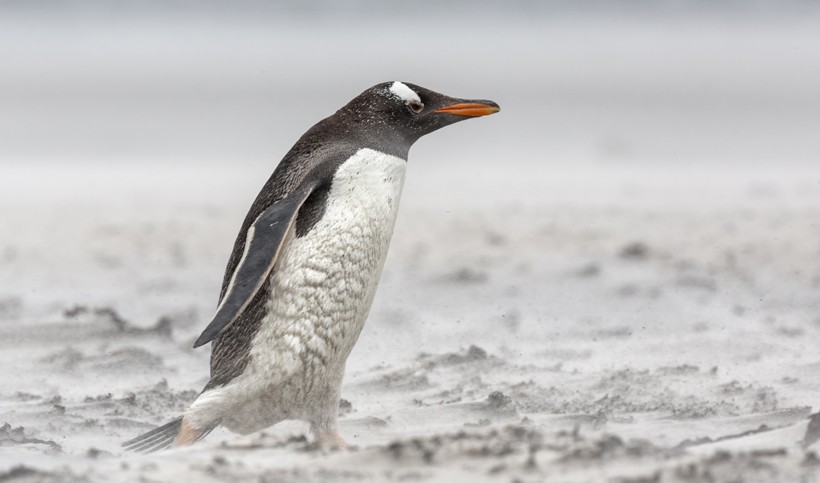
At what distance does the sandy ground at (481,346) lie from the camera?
9.03ft

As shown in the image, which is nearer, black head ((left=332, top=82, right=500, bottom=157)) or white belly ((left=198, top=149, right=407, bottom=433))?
white belly ((left=198, top=149, right=407, bottom=433))

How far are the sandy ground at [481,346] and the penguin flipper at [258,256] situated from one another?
355 millimetres

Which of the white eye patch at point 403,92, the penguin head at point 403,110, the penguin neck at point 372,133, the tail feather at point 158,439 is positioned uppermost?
the white eye patch at point 403,92

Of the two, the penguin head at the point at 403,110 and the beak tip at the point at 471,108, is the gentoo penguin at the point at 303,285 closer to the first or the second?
the penguin head at the point at 403,110

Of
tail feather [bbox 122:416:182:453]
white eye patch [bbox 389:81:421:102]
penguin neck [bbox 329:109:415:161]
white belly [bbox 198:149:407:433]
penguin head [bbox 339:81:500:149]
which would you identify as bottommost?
tail feather [bbox 122:416:182:453]

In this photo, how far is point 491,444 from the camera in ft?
9.16

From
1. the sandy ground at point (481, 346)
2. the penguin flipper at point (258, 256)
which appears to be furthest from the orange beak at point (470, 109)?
the sandy ground at point (481, 346)

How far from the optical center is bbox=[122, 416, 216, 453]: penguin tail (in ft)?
11.6

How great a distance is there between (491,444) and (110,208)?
7005 millimetres

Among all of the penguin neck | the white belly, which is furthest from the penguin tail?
the penguin neck

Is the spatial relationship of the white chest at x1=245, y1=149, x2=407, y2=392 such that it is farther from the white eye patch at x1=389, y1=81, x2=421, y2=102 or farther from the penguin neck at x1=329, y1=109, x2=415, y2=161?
the white eye patch at x1=389, y1=81, x2=421, y2=102

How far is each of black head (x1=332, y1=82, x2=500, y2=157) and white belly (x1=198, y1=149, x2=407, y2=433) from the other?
0.42 feet

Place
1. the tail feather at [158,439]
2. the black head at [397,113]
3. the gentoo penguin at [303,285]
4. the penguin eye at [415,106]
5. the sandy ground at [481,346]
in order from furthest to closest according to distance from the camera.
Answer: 1. the penguin eye at [415,106]
2. the black head at [397,113]
3. the tail feather at [158,439]
4. the gentoo penguin at [303,285]
5. the sandy ground at [481,346]

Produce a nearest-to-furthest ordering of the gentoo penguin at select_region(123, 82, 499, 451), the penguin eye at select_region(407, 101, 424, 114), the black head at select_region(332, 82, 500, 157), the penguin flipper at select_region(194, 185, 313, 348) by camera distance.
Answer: the penguin flipper at select_region(194, 185, 313, 348)
the gentoo penguin at select_region(123, 82, 499, 451)
the black head at select_region(332, 82, 500, 157)
the penguin eye at select_region(407, 101, 424, 114)
